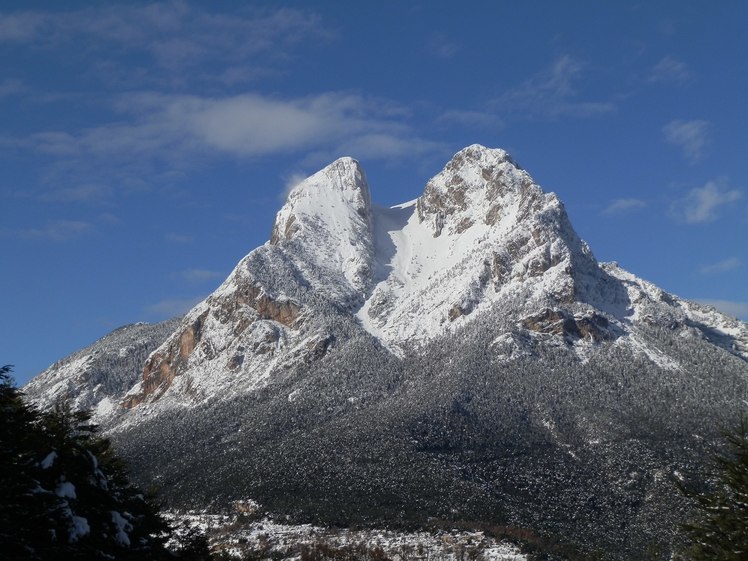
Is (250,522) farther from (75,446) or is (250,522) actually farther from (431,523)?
(75,446)

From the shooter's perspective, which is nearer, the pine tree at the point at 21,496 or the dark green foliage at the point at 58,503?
the pine tree at the point at 21,496

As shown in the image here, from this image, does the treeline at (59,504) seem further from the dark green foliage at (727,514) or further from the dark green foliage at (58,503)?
the dark green foliage at (727,514)

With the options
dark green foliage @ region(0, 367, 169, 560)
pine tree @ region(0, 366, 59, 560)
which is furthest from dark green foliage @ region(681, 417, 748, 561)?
pine tree @ region(0, 366, 59, 560)

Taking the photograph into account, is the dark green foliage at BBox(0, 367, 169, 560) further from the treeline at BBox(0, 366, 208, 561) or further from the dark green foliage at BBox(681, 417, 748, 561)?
the dark green foliage at BBox(681, 417, 748, 561)

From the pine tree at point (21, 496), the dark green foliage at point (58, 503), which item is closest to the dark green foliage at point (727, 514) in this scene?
the dark green foliage at point (58, 503)

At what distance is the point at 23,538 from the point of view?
28500 millimetres

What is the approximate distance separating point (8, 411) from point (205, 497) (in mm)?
170113

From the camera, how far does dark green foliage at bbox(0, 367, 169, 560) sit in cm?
2905

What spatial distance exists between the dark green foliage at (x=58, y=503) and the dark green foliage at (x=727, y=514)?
22041mm

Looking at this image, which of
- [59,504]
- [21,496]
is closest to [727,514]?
[59,504]

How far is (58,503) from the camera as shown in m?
31.1

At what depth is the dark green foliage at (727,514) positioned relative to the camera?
30.8 meters

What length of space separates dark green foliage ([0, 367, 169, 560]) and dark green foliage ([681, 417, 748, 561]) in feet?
72.3

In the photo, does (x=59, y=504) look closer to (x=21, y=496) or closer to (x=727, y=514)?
(x=21, y=496)
